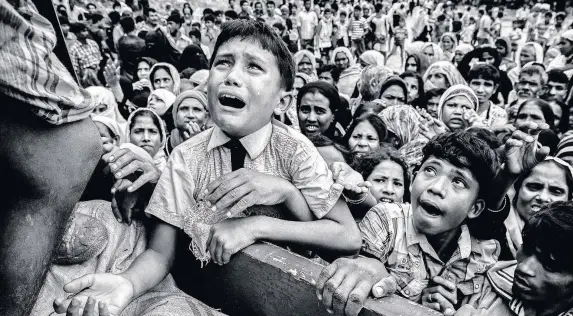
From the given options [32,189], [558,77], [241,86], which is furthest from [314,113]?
[558,77]

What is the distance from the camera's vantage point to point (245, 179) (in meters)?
1.46

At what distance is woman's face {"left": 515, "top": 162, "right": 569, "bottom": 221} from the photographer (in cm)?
256

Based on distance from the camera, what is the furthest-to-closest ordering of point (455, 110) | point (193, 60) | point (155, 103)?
1. point (193, 60)
2. point (155, 103)
3. point (455, 110)

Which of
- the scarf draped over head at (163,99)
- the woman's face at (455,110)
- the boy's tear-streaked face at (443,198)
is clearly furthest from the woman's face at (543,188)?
the scarf draped over head at (163,99)

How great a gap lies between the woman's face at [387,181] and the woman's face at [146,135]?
6.21ft

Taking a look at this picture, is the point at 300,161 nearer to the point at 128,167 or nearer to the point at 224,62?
the point at 224,62

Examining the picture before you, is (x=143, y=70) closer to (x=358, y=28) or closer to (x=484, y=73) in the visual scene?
(x=484, y=73)

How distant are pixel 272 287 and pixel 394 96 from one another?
3.89 m

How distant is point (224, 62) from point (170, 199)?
0.54 metres

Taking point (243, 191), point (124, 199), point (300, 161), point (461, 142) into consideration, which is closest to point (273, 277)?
point (243, 191)

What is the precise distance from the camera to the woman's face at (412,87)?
18.1ft

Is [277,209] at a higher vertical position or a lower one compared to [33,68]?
lower

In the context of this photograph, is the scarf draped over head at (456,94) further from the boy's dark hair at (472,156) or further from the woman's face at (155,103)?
the woman's face at (155,103)

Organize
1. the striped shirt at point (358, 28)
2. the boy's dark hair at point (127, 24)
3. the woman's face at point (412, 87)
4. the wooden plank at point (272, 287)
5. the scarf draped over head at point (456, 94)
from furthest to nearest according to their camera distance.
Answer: the striped shirt at point (358, 28), the boy's dark hair at point (127, 24), the woman's face at point (412, 87), the scarf draped over head at point (456, 94), the wooden plank at point (272, 287)
